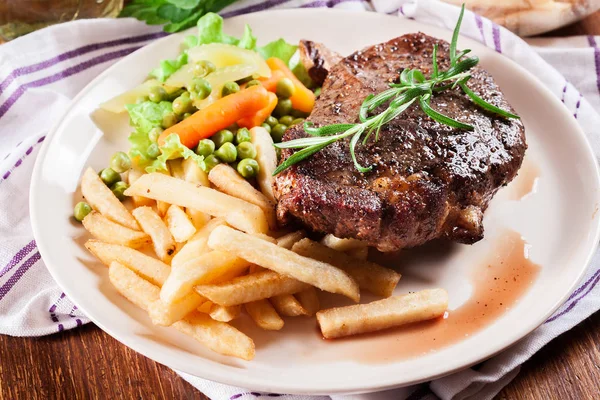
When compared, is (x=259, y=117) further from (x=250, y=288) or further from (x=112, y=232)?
(x=250, y=288)

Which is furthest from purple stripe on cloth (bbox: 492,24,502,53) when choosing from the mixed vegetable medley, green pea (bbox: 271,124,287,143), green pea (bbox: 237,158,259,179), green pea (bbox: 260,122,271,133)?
green pea (bbox: 237,158,259,179)

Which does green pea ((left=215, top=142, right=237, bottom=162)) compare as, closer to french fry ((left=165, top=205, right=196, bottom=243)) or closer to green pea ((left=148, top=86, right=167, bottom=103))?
french fry ((left=165, top=205, right=196, bottom=243))

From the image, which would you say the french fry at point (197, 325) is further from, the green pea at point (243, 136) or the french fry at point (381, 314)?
the green pea at point (243, 136)

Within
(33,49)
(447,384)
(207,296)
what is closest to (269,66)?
(33,49)

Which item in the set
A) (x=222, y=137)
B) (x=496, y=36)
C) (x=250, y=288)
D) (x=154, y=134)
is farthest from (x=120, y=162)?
(x=496, y=36)

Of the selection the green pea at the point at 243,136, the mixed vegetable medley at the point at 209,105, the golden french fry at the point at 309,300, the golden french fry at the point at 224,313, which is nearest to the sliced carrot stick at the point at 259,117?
the mixed vegetable medley at the point at 209,105

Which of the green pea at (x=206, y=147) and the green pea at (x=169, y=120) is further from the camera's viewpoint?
the green pea at (x=169, y=120)

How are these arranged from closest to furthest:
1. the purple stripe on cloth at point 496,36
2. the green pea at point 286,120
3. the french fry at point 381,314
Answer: the french fry at point 381,314
the green pea at point 286,120
the purple stripe on cloth at point 496,36

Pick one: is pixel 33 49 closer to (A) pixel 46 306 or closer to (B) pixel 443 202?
(A) pixel 46 306

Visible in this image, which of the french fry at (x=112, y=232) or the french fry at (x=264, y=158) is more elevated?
the french fry at (x=264, y=158)
